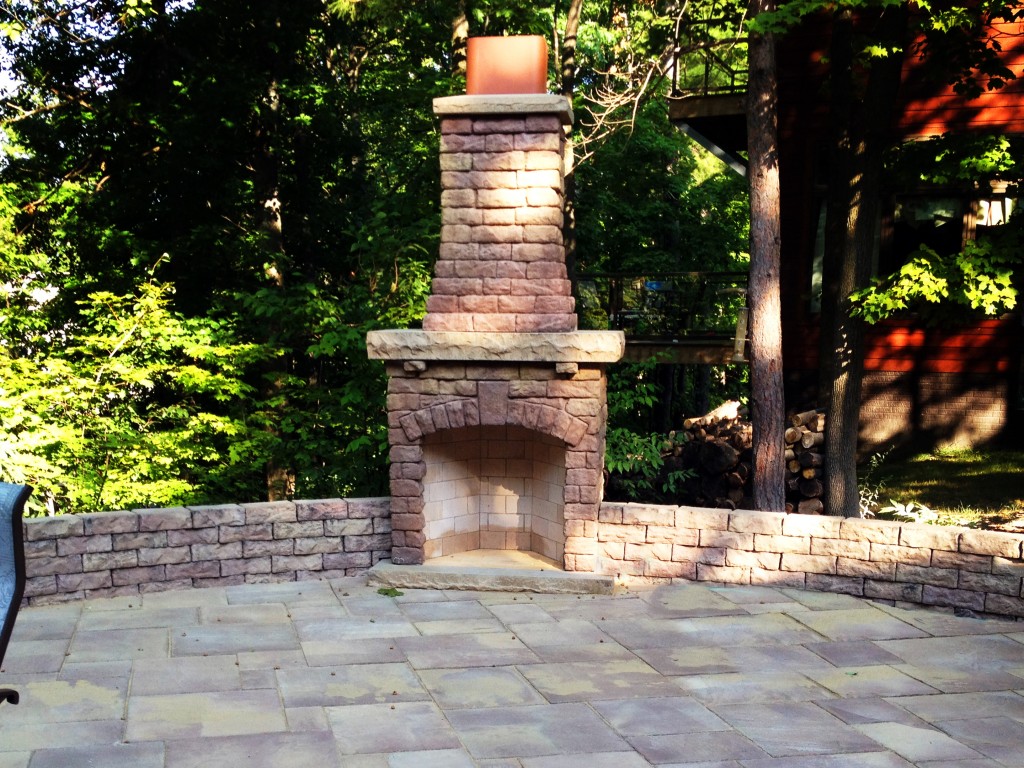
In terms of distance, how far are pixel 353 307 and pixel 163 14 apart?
4932 millimetres

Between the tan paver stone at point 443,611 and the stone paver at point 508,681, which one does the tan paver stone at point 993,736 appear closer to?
the stone paver at point 508,681

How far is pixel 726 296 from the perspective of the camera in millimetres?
12617

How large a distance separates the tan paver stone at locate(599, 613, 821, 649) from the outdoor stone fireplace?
3.17 ft

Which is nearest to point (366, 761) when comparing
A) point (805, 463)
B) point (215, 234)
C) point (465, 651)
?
point (465, 651)

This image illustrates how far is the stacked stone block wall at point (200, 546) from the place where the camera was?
6535mm

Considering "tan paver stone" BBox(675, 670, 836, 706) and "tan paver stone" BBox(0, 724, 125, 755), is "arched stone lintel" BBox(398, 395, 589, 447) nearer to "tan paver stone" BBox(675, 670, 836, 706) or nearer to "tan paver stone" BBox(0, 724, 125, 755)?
"tan paver stone" BBox(675, 670, 836, 706)

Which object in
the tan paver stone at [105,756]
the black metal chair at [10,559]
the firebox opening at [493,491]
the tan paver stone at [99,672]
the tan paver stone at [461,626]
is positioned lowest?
the tan paver stone at [105,756]

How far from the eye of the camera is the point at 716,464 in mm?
10641

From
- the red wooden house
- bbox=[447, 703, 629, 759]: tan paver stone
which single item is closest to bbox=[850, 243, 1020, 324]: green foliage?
the red wooden house

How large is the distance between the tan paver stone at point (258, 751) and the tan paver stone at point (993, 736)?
9.14 feet

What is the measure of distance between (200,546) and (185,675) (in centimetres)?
173

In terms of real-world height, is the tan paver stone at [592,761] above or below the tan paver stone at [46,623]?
below

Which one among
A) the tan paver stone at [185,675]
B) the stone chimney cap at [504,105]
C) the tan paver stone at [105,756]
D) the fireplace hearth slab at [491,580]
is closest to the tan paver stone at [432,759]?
the tan paver stone at [105,756]

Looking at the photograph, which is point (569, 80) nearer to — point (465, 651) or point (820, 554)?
point (820, 554)
